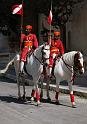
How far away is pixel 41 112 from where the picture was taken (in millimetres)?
12898

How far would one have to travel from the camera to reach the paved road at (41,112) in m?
→ 11.6

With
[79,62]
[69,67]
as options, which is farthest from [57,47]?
[79,62]

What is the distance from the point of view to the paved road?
38.0 ft

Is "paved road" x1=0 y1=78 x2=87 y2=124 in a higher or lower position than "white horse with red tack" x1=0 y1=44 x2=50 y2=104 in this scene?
lower

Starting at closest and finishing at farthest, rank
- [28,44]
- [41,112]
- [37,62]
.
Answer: [41,112]
[37,62]
[28,44]

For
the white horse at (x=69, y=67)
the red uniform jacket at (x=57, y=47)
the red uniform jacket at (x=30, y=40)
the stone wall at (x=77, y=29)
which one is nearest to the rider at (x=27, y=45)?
the red uniform jacket at (x=30, y=40)

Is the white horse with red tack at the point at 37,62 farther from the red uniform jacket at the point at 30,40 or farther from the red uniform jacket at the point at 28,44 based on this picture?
the red uniform jacket at the point at 30,40

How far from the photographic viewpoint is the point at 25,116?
1217cm

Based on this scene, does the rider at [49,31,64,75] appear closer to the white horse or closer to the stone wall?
the white horse

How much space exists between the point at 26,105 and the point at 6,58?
21056 millimetres

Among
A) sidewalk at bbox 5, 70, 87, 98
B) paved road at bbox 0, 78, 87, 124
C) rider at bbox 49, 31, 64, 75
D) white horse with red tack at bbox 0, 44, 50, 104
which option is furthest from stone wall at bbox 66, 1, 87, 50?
white horse with red tack at bbox 0, 44, 50, 104

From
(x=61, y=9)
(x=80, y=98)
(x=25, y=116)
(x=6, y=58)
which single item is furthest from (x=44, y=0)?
(x=25, y=116)

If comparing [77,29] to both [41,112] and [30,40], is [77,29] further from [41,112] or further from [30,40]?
[41,112]

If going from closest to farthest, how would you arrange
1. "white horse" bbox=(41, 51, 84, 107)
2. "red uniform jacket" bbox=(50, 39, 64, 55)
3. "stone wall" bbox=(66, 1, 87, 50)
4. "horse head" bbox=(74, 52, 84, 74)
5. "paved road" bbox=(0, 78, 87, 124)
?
"paved road" bbox=(0, 78, 87, 124)
"horse head" bbox=(74, 52, 84, 74)
"white horse" bbox=(41, 51, 84, 107)
"red uniform jacket" bbox=(50, 39, 64, 55)
"stone wall" bbox=(66, 1, 87, 50)
